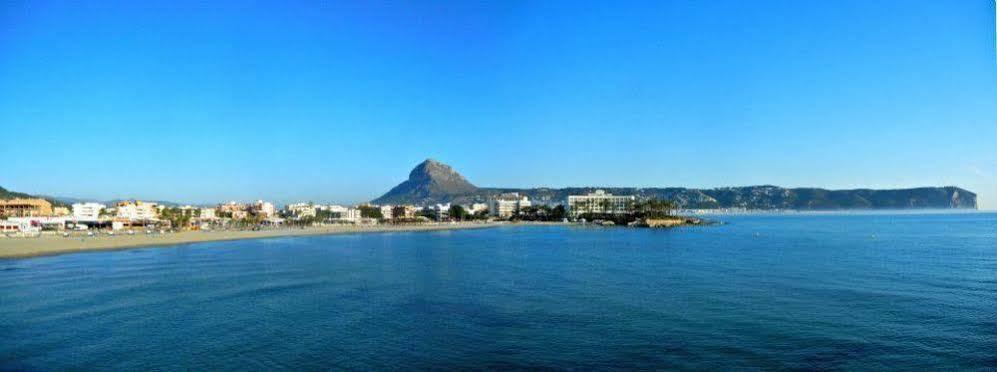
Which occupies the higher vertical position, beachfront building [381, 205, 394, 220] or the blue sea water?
beachfront building [381, 205, 394, 220]

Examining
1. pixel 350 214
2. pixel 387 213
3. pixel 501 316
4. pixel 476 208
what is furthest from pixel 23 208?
pixel 501 316

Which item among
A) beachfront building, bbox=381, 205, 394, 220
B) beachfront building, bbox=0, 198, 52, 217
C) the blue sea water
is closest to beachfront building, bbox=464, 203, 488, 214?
beachfront building, bbox=381, 205, 394, 220

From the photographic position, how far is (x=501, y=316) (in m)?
18.1

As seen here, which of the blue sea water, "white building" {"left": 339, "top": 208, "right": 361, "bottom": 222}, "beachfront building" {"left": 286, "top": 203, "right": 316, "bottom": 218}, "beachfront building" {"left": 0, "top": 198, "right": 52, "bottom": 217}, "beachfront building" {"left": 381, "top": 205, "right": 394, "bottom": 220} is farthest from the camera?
"beachfront building" {"left": 286, "top": 203, "right": 316, "bottom": 218}

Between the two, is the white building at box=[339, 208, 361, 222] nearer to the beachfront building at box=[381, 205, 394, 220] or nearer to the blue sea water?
the beachfront building at box=[381, 205, 394, 220]

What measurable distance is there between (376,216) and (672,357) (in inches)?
4649

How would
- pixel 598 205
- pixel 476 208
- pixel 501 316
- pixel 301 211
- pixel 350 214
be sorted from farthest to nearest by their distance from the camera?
pixel 476 208, pixel 598 205, pixel 301 211, pixel 350 214, pixel 501 316

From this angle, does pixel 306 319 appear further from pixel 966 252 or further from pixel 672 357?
pixel 966 252

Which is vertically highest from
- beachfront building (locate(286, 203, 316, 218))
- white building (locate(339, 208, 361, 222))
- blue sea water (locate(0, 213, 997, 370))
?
beachfront building (locate(286, 203, 316, 218))

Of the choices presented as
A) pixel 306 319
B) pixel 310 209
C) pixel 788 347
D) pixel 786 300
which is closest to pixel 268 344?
pixel 306 319

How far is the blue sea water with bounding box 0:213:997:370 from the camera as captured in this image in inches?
530

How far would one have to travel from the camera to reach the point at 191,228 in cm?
8369

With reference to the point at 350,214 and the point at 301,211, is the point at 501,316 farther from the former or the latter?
the point at 301,211

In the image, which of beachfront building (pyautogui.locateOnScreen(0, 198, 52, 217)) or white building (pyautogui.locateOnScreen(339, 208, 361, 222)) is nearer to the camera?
beachfront building (pyautogui.locateOnScreen(0, 198, 52, 217))
